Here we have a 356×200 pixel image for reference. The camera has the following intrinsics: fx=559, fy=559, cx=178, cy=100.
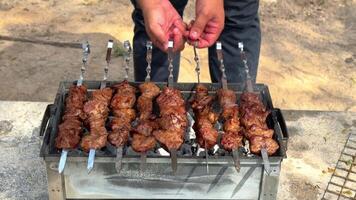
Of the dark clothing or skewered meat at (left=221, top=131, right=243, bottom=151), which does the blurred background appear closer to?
the dark clothing

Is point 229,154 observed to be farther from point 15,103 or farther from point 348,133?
point 15,103

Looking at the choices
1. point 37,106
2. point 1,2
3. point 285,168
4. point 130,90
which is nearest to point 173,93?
point 130,90

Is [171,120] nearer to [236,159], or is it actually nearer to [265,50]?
[236,159]

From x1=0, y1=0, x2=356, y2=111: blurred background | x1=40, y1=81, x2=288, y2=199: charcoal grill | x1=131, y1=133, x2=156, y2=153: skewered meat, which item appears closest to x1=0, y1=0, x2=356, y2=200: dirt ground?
x1=0, y1=0, x2=356, y2=111: blurred background

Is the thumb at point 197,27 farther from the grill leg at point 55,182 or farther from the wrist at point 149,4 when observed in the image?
the grill leg at point 55,182

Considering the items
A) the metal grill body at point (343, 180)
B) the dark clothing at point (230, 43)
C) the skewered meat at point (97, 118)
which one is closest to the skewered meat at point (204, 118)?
the skewered meat at point (97, 118)

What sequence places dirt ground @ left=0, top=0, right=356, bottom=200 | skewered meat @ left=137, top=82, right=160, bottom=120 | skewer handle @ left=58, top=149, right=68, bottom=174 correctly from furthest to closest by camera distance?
dirt ground @ left=0, top=0, right=356, bottom=200 → skewered meat @ left=137, top=82, right=160, bottom=120 → skewer handle @ left=58, top=149, right=68, bottom=174

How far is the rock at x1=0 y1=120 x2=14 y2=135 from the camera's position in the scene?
3459 mm

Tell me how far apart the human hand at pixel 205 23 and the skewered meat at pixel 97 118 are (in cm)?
54

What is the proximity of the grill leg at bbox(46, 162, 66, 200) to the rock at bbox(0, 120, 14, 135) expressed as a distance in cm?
110

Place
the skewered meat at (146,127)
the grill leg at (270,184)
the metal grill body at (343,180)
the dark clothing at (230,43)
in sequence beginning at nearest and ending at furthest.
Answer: the grill leg at (270,184) → the skewered meat at (146,127) → the metal grill body at (343,180) → the dark clothing at (230,43)

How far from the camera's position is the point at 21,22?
6.05m

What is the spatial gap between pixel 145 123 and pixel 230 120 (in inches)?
16.1

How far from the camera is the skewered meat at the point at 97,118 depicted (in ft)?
8.14
